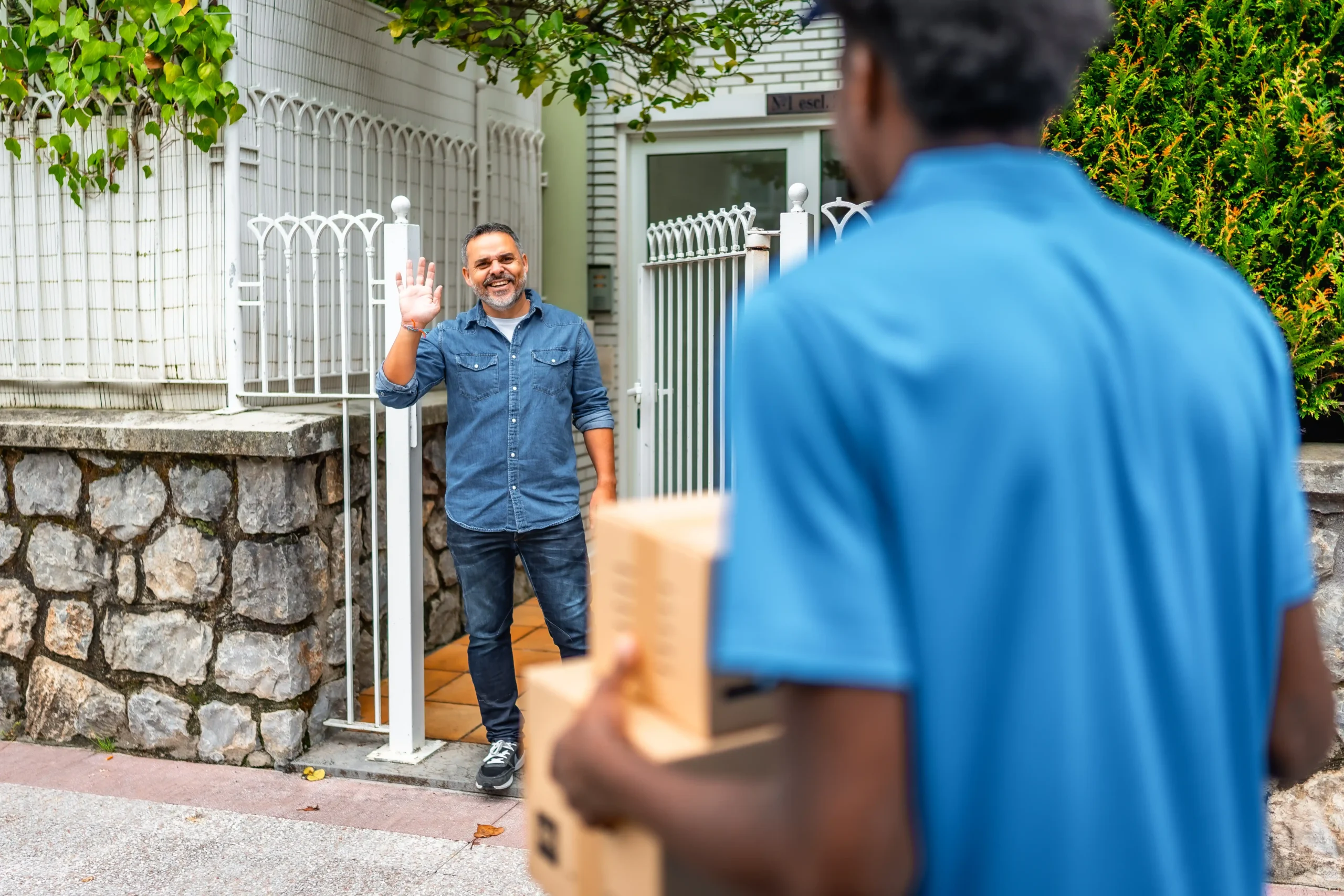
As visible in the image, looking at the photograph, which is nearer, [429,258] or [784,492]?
[784,492]

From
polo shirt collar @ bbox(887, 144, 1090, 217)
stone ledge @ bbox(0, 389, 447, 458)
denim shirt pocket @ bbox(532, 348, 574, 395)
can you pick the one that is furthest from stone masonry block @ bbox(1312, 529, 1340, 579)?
stone ledge @ bbox(0, 389, 447, 458)

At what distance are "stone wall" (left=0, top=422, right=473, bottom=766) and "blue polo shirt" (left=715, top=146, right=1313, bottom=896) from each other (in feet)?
13.0

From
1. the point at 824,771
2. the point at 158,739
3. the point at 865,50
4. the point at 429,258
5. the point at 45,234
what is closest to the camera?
the point at 824,771

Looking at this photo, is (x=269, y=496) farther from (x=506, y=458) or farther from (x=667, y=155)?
(x=667, y=155)

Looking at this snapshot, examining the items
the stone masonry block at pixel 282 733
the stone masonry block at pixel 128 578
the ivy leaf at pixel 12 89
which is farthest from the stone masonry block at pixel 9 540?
the ivy leaf at pixel 12 89

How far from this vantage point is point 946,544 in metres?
0.88

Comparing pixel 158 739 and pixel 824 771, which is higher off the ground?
pixel 824 771

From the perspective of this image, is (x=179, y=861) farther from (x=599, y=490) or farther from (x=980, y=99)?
(x=980, y=99)

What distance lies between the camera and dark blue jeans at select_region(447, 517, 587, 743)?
175 inches

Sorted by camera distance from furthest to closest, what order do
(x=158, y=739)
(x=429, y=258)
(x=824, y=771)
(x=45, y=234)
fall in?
(x=429, y=258), (x=45, y=234), (x=158, y=739), (x=824, y=771)

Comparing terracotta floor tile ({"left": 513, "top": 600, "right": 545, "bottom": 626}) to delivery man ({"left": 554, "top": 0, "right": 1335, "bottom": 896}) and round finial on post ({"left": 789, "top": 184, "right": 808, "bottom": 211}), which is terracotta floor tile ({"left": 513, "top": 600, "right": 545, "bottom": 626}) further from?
delivery man ({"left": 554, "top": 0, "right": 1335, "bottom": 896})

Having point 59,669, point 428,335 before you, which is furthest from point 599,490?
point 59,669

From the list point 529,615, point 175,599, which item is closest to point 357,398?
point 175,599

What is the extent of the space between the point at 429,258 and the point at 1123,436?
5.66 metres
